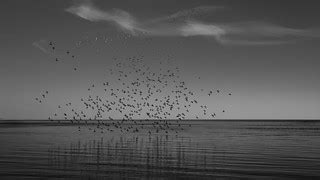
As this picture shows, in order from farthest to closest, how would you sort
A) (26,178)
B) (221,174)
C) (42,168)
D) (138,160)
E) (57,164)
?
(138,160) → (57,164) → (42,168) → (221,174) → (26,178)

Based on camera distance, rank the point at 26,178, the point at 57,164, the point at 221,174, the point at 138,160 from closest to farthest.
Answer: the point at 26,178 < the point at 221,174 < the point at 57,164 < the point at 138,160

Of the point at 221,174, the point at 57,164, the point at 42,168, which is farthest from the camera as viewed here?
the point at 57,164

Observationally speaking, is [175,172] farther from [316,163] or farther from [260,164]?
[316,163]

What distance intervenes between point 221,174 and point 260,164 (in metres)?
6.96

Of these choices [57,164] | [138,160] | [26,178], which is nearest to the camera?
[26,178]

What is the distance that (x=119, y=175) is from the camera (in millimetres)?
25328

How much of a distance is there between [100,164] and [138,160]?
171 inches

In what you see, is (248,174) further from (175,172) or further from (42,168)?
(42,168)

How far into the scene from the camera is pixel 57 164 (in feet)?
102

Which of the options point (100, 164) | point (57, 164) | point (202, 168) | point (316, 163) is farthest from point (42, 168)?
point (316, 163)

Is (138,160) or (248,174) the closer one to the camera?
(248,174)

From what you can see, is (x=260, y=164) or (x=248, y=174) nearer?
(x=248, y=174)

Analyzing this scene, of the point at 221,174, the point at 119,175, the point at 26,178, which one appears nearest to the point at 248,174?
the point at 221,174

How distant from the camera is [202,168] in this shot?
2958 cm
